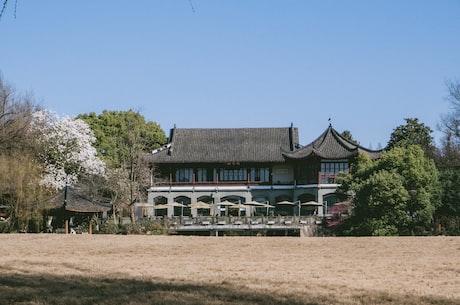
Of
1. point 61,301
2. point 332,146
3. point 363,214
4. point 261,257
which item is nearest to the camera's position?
point 61,301

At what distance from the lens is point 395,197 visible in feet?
116

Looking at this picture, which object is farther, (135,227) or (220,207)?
(220,207)

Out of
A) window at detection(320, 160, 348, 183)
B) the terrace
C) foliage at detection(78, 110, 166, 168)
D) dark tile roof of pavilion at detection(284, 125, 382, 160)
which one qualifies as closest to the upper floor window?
window at detection(320, 160, 348, 183)

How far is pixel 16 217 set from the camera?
3606 cm

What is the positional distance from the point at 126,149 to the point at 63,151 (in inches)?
379

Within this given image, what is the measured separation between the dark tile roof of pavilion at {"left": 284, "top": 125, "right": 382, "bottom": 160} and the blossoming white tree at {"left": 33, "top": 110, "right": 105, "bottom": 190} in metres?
16.7

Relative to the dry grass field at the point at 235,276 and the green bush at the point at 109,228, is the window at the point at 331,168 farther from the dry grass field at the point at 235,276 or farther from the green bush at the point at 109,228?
the dry grass field at the point at 235,276

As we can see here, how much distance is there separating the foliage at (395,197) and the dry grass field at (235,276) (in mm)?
11787

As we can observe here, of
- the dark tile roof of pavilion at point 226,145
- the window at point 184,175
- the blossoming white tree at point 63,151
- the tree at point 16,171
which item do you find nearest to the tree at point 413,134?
the dark tile roof of pavilion at point 226,145

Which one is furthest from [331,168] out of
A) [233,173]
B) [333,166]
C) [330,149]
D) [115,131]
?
[115,131]

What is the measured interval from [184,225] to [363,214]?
12.5 meters

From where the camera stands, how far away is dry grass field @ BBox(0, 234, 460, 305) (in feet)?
32.3

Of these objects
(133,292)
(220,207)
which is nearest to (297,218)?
(220,207)

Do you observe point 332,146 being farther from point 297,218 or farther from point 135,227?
point 135,227
